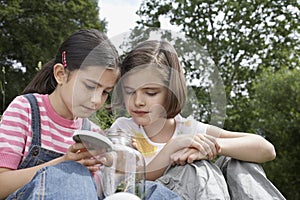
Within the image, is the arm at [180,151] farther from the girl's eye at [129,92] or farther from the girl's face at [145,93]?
the girl's eye at [129,92]

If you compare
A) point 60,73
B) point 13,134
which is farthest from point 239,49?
point 13,134

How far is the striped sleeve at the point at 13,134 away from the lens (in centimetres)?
145

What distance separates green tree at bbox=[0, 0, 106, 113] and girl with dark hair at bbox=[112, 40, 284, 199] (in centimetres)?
873

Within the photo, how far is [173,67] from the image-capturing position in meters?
1.47

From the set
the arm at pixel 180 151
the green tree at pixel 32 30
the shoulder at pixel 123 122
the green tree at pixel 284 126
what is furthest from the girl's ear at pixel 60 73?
the green tree at pixel 32 30

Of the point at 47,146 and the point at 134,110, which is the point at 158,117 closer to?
the point at 134,110

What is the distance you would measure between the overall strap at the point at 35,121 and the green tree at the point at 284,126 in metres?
5.17

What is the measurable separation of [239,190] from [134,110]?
0.42 m

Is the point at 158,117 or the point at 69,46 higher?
the point at 69,46

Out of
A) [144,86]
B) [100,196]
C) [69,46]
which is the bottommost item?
[100,196]

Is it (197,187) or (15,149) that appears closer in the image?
(197,187)

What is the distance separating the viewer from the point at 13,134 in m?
1.49

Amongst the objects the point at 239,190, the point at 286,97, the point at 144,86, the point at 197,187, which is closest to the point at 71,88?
the point at 144,86

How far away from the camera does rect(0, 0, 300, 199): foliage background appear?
6.35 m
